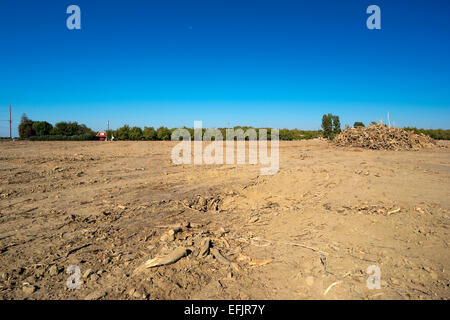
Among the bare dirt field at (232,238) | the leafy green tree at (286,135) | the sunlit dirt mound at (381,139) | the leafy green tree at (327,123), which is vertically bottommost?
the bare dirt field at (232,238)

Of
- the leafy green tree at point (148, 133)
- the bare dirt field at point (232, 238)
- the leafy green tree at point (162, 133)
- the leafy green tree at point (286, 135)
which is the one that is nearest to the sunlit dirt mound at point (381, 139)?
the bare dirt field at point (232, 238)

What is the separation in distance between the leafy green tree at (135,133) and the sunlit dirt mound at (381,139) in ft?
59.1

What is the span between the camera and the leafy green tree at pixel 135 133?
79.2 ft

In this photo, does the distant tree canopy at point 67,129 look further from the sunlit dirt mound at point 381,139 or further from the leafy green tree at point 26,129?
the sunlit dirt mound at point 381,139

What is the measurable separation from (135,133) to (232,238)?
76.5 feet

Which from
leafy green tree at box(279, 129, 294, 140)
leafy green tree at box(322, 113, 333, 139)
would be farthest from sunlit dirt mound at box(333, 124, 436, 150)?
leafy green tree at box(322, 113, 333, 139)

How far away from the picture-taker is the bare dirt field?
1911 mm

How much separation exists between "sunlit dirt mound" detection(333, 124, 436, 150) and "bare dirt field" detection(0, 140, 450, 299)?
9.09m

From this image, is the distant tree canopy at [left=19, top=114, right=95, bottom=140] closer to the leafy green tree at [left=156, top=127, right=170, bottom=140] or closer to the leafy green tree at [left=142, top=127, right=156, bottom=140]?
the leafy green tree at [left=142, top=127, right=156, bottom=140]

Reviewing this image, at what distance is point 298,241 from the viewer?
2.68 m

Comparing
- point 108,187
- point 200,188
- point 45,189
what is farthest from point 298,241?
point 45,189

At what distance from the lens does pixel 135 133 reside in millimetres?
24156

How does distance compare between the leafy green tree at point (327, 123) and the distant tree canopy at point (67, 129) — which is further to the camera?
the leafy green tree at point (327, 123)
